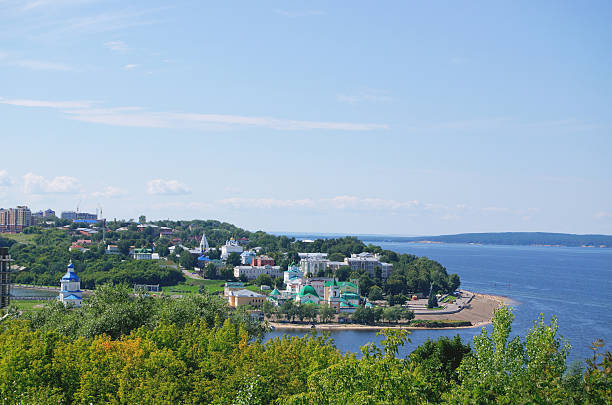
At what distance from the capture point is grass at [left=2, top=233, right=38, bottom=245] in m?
85.4

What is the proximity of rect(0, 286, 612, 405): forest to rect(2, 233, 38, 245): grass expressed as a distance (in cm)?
7088

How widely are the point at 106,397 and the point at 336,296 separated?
139 ft

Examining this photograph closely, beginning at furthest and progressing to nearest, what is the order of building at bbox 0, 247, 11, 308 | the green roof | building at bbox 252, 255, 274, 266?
building at bbox 252, 255, 274, 266, the green roof, building at bbox 0, 247, 11, 308

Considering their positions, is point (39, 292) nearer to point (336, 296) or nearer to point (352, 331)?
point (336, 296)

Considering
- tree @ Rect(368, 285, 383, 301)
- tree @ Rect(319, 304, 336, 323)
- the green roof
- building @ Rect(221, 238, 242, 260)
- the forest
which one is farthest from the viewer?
building @ Rect(221, 238, 242, 260)

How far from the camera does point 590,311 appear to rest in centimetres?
4903

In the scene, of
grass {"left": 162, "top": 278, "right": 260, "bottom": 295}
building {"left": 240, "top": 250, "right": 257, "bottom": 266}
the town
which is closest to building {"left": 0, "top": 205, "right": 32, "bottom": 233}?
the town

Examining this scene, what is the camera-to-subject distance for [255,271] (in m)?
71.2

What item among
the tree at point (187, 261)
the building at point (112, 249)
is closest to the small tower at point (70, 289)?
the tree at point (187, 261)

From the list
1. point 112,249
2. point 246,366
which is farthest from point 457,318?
point 112,249

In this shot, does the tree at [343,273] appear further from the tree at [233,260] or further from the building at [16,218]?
the building at [16,218]

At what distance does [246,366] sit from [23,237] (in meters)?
86.2

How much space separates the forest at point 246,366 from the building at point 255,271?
165 ft

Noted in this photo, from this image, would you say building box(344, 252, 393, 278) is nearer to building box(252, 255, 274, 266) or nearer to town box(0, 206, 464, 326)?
town box(0, 206, 464, 326)
